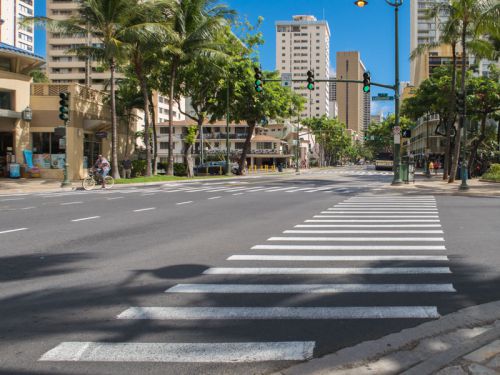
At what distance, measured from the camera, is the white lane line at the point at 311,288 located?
6.02 m

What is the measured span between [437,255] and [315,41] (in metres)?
194

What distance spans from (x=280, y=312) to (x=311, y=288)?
1.04m

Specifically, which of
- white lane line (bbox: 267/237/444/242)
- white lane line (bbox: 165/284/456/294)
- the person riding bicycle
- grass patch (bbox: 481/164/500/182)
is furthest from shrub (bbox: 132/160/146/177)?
white lane line (bbox: 165/284/456/294)

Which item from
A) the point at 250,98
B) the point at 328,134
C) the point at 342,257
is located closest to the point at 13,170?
the point at 250,98

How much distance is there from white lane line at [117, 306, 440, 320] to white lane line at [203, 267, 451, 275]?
161cm

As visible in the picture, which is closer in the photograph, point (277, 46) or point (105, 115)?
point (105, 115)

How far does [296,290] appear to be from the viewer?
6.07m

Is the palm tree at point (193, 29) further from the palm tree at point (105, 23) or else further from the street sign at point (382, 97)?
the street sign at point (382, 97)

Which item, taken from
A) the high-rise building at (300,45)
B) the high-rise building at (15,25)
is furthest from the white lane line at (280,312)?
the high-rise building at (300,45)

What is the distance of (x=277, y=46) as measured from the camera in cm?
19425

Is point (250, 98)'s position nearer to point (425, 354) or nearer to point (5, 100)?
point (5, 100)

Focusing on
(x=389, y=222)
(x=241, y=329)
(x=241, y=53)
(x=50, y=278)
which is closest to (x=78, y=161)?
(x=241, y=53)

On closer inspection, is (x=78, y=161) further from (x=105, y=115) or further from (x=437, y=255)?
(x=437, y=255)

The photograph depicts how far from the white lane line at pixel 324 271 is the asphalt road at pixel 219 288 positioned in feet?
0.09
